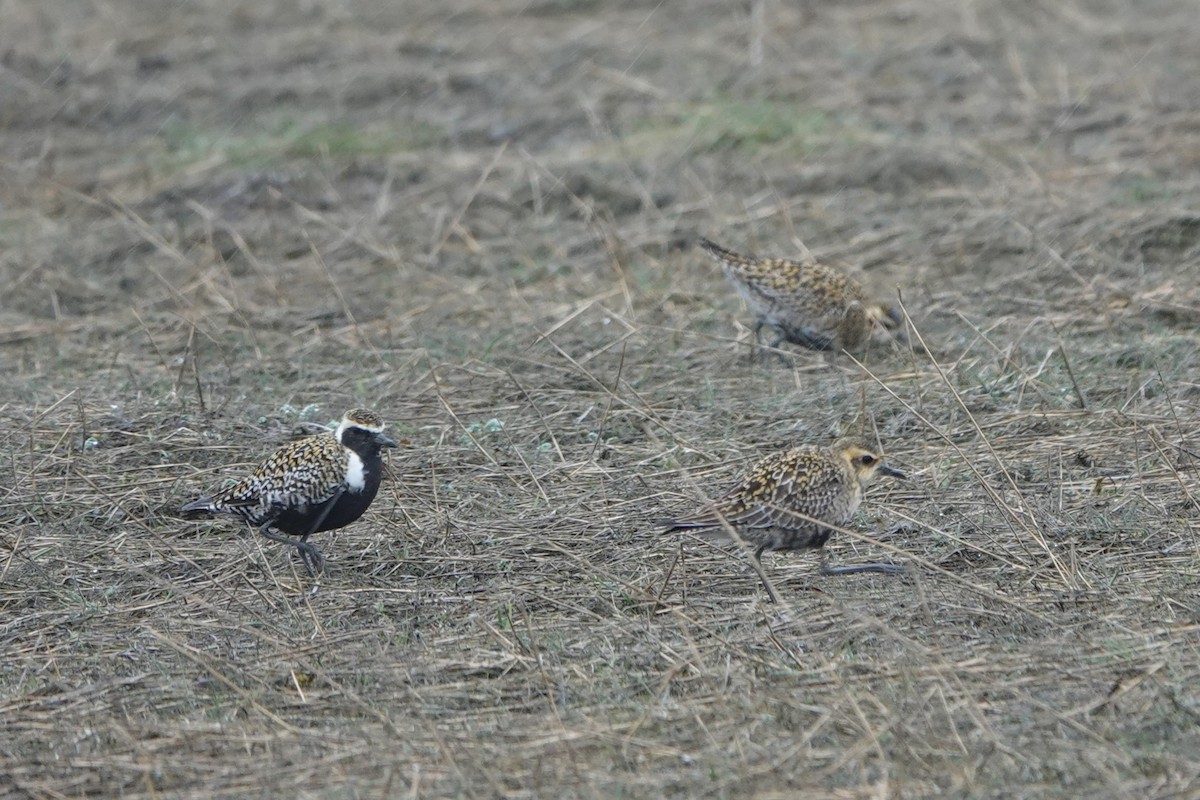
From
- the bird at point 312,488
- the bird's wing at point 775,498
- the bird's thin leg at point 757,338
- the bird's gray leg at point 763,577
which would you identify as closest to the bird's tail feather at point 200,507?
the bird at point 312,488

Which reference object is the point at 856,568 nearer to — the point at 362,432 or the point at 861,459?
the point at 861,459

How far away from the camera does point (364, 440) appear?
7273 millimetres

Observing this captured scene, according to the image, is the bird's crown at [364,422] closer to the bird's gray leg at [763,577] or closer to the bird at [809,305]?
the bird's gray leg at [763,577]

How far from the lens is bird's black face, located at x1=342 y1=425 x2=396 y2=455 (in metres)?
7.25

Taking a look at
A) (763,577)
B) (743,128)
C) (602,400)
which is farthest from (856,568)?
(743,128)

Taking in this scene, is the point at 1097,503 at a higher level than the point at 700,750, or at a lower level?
lower

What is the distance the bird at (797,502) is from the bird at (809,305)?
9.74 feet

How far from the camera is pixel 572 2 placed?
1930cm

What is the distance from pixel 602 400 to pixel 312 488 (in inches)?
88.8

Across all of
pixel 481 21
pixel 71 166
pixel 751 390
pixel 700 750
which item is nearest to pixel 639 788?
pixel 700 750

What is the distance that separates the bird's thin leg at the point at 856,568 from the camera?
22.0 ft

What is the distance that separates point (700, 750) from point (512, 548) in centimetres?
215

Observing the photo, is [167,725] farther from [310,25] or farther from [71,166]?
[310,25]

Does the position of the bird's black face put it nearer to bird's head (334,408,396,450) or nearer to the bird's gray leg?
bird's head (334,408,396,450)
